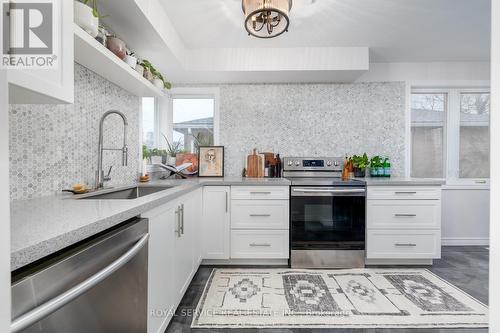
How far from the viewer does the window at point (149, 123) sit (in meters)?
2.91

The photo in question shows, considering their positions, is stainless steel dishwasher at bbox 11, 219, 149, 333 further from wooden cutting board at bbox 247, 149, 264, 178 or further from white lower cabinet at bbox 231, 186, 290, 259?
wooden cutting board at bbox 247, 149, 264, 178

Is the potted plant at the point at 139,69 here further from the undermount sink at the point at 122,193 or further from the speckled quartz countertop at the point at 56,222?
the speckled quartz countertop at the point at 56,222

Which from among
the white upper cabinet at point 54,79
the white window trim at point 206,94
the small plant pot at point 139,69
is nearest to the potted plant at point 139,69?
the small plant pot at point 139,69

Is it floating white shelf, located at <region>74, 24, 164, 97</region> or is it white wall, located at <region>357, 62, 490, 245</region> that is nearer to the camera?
floating white shelf, located at <region>74, 24, 164, 97</region>

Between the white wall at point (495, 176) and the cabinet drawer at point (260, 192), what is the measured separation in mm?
1953

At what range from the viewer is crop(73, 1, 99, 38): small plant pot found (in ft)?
4.17

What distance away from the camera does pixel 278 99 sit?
329cm

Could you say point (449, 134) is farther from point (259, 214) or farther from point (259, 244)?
point (259, 244)

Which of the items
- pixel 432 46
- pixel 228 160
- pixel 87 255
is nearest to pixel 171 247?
pixel 87 255

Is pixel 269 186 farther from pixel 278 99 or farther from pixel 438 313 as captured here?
pixel 438 313

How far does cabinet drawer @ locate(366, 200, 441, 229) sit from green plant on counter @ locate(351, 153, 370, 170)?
1.87ft

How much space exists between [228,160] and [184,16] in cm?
164

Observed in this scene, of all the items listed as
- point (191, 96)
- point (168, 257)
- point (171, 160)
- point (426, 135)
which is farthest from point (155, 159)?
point (426, 135)

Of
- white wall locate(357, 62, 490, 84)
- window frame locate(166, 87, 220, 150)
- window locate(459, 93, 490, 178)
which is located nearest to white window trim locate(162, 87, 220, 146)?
window frame locate(166, 87, 220, 150)
